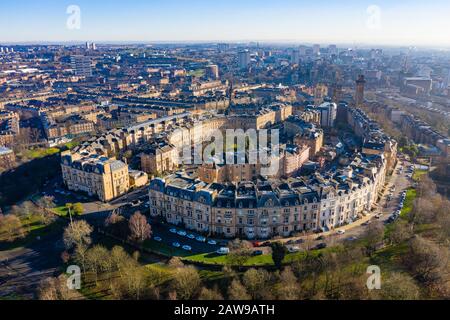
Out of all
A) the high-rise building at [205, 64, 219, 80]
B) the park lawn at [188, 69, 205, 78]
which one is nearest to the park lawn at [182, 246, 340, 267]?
the high-rise building at [205, 64, 219, 80]

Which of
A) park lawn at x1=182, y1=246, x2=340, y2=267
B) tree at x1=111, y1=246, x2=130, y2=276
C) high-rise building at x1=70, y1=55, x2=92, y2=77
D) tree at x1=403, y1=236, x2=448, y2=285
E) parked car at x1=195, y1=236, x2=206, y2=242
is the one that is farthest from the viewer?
high-rise building at x1=70, y1=55, x2=92, y2=77

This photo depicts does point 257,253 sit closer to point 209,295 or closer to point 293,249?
point 293,249

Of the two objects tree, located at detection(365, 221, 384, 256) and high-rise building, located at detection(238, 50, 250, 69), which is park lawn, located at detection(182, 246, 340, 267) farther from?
high-rise building, located at detection(238, 50, 250, 69)

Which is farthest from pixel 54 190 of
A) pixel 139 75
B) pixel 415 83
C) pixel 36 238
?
pixel 415 83

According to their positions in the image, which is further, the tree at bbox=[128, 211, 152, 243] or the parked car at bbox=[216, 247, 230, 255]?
the tree at bbox=[128, 211, 152, 243]
